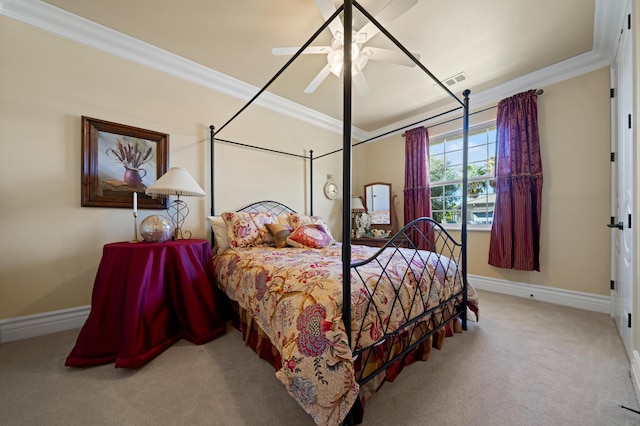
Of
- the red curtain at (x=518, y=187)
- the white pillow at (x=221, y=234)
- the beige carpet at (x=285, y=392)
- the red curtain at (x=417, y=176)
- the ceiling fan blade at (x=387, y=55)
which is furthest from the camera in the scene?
the red curtain at (x=417, y=176)

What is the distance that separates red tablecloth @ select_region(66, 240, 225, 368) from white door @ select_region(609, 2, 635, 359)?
2985 mm

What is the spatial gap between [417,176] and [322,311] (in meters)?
3.26

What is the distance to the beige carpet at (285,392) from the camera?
3.59 ft

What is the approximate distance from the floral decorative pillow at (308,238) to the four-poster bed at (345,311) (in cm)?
47

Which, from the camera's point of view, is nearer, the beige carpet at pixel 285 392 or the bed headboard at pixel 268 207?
the beige carpet at pixel 285 392

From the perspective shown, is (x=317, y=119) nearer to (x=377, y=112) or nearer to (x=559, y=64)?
(x=377, y=112)

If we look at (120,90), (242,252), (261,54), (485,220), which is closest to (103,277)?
(242,252)

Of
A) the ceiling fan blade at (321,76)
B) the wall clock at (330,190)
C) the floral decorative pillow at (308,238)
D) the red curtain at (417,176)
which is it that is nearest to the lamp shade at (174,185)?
the floral decorative pillow at (308,238)

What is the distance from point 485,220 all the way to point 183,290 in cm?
367

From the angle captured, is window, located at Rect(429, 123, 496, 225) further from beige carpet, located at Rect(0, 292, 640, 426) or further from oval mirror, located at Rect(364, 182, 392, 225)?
beige carpet, located at Rect(0, 292, 640, 426)

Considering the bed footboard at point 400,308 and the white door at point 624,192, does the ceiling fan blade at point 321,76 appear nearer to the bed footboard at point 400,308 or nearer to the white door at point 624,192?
the bed footboard at point 400,308

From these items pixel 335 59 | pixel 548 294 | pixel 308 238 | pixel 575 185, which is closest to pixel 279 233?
pixel 308 238

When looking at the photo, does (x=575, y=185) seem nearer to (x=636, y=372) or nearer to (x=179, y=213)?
(x=636, y=372)

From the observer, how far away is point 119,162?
2191 mm
